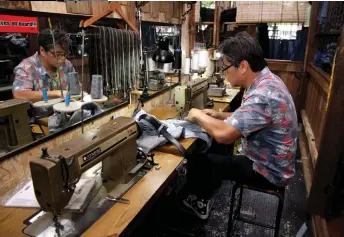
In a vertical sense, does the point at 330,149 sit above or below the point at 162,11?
below

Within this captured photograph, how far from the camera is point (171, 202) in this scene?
2.55 m

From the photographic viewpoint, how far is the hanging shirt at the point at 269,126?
5.04 ft

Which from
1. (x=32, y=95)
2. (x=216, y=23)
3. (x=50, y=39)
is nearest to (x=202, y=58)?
(x=216, y=23)

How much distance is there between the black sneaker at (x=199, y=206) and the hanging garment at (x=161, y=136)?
2.36 ft

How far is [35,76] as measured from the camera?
61.1 inches

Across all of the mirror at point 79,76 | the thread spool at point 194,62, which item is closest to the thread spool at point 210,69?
the thread spool at point 194,62

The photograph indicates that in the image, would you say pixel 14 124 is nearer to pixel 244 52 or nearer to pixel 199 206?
pixel 244 52

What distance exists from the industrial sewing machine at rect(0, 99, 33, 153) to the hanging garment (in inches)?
24.5

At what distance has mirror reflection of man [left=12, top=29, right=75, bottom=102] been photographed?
1.47m

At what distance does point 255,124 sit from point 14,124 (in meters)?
1.32

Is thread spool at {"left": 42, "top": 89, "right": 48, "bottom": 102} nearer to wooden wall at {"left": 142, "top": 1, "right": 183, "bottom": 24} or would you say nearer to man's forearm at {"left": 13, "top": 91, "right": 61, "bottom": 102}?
man's forearm at {"left": 13, "top": 91, "right": 61, "bottom": 102}

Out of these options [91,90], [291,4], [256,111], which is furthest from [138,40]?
[291,4]

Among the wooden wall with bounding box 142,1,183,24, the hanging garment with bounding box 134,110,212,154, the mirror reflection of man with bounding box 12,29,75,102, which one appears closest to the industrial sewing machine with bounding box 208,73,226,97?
the wooden wall with bounding box 142,1,183,24

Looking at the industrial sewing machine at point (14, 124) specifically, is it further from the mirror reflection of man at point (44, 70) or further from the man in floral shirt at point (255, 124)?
the man in floral shirt at point (255, 124)
